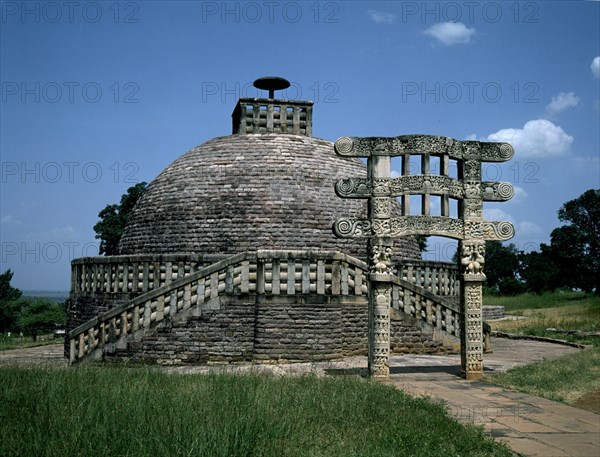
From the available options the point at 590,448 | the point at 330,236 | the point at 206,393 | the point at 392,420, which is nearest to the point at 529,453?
the point at 590,448

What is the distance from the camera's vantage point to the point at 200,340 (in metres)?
13.1

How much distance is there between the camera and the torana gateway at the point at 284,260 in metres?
9.77

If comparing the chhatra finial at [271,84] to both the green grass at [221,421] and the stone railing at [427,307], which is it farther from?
the green grass at [221,421]

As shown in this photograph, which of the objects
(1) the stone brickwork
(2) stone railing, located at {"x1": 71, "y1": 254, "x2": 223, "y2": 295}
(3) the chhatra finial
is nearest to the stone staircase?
(1) the stone brickwork

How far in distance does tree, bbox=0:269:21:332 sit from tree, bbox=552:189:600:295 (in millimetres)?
44532

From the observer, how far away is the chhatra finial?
2220cm

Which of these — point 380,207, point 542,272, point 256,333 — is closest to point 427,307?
point 256,333

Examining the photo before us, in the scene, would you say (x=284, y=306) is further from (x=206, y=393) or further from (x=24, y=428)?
(x=24, y=428)

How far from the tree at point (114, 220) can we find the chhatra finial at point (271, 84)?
34.9ft

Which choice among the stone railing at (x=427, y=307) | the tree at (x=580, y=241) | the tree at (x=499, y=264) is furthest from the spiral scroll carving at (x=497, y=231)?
the tree at (x=499, y=264)

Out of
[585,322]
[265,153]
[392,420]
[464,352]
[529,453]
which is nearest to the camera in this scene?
[529,453]

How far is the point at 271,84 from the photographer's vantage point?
73.9 feet

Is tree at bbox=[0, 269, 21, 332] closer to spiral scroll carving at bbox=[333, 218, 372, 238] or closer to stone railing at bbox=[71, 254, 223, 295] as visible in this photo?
stone railing at bbox=[71, 254, 223, 295]

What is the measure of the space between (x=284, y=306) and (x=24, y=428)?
8.15 meters
